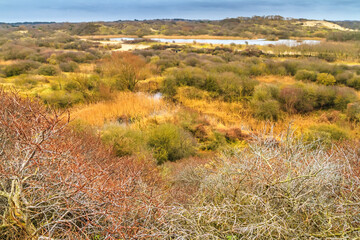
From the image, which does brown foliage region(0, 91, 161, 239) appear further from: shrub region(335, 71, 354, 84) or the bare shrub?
shrub region(335, 71, 354, 84)

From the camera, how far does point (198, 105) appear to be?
639 inches

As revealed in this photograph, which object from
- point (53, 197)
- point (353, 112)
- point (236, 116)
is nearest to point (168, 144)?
point (53, 197)

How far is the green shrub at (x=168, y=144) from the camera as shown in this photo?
8828 mm

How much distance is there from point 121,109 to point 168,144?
475 cm

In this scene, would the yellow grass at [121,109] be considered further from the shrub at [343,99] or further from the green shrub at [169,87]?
the shrub at [343,99]

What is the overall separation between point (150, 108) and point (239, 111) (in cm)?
569

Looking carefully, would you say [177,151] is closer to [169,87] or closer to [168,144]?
[168,144]

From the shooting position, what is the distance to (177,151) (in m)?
9.26

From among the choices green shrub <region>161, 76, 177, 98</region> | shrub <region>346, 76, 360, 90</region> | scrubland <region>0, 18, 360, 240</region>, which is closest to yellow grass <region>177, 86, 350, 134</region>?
scrubland <region>0, 18, 360, 240</region>

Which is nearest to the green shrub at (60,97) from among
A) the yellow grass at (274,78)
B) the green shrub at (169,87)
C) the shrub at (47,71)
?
the shrub at (47,71)

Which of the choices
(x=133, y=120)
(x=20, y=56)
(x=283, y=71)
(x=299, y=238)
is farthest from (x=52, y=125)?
(x=20, y=56)

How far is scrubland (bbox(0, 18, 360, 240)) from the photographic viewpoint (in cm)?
298

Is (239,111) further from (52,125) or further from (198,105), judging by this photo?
(52,125)

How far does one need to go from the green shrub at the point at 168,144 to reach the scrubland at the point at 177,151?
4 centimetres
